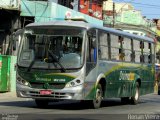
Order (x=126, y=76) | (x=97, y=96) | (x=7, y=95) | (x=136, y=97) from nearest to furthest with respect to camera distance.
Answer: (x=97, y=96), (x=126, y=76), (x=136, y=97), (x=7, y=95)

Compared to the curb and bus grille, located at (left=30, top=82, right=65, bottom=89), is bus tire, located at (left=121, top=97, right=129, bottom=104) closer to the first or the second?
the curb

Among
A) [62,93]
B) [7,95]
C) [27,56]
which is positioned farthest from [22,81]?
[7,95]

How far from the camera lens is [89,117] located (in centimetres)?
1487

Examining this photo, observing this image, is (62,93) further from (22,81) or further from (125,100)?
(125,100)

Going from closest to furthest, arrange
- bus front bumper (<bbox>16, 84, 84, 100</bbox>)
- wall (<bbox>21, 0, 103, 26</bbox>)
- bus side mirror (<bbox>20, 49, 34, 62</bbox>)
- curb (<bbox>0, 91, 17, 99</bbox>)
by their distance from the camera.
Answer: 1. bus front bumper (<bbox>16, 84, 84, 100</bbox>)
2. bus side mirror (<bbox>20, 49, 34, 62</bbox>)
3. curb (<bbox>0, 91, 17, 99</bbox>)
4. wall (<bbox>21, 0, 103, 26</bbox>)

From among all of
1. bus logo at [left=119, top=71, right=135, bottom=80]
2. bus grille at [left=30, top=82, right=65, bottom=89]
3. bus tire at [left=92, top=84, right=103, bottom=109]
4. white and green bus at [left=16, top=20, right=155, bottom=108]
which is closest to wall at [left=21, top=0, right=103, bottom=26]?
bus logo at [left=119, top=71, right=135, bottom=80]

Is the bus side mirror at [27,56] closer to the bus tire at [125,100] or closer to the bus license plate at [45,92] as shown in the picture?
the bus license plate at [45,92]

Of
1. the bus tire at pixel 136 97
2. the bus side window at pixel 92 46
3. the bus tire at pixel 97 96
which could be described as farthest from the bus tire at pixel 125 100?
the bus side window at pixel 92 46

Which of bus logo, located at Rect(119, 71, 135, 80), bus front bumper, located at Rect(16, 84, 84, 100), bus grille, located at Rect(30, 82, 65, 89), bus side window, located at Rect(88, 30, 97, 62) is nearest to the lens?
bus front bumper, located at Rect(16, 84, 84, 100)

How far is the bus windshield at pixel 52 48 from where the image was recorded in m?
17.1

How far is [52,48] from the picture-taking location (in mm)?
17359

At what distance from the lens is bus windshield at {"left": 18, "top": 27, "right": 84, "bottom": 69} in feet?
56.1

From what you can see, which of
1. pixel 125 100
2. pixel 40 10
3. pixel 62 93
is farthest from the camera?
pixel 40 10

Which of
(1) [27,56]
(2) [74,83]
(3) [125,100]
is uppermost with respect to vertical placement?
(1) [27,56]
